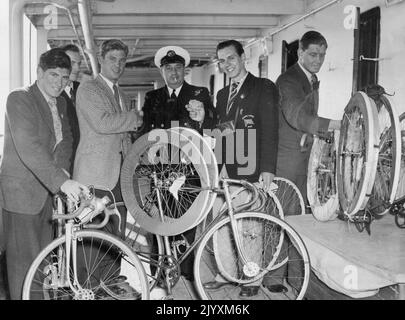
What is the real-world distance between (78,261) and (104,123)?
2.47 ft

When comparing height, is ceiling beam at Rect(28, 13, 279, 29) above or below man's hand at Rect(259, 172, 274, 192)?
above

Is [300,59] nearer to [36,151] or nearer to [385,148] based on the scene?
[385,148]

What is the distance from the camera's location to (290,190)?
2.88m

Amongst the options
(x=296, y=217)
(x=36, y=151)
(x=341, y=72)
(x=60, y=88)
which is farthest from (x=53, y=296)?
(x=341, y=72)

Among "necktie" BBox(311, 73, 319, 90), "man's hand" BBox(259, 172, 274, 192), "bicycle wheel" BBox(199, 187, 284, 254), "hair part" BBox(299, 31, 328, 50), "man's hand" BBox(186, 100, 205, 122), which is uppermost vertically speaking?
"hair part" BBox(299, 31, 328, 50)

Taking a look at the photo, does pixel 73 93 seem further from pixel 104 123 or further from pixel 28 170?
pixel 28 170

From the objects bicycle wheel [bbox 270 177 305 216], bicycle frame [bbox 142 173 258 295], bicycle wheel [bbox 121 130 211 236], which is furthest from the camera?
bicycle wheel [bbox 270 177 305 216]

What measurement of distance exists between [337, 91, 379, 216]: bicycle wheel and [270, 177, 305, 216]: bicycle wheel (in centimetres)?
39

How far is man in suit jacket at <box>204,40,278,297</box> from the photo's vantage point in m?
2.61

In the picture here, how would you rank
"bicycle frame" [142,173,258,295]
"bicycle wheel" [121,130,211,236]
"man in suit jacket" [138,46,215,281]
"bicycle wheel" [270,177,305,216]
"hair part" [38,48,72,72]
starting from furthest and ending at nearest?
"bicycle wheel" [270,177,305,216] → "man in suit jacket" [138,46,215,281] → "bicycle wheel" [121,130,211,236] → "hair part" [38,48,72,72] → "bicycle frame" [142,173,258,295]

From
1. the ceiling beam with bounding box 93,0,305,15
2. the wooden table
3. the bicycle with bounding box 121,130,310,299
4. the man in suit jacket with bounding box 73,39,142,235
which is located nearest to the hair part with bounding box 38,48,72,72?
the man in suit jacket with bounding box 73,39,142,235

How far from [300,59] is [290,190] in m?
0.78

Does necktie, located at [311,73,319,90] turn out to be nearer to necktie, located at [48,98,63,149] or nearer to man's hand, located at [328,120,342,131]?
man's hand, located at [328,120,342,131]

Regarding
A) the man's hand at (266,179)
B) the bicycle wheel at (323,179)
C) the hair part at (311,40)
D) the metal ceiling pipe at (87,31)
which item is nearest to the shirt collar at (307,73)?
the hair part at (311,40)
